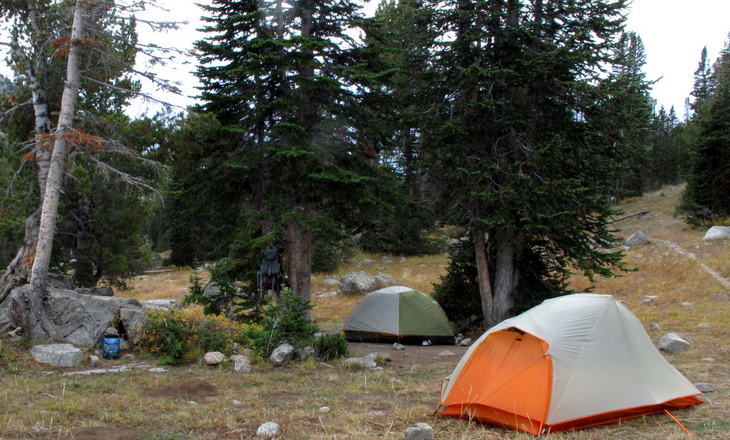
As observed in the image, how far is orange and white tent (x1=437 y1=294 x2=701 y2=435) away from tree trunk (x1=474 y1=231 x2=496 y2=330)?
626cm

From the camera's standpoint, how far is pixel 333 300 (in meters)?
20.7

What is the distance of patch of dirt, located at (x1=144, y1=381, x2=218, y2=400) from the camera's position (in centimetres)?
779

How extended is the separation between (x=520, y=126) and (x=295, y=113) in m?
5.62

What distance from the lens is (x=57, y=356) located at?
31.5 ft

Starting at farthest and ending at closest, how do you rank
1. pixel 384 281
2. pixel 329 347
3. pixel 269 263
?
1. pixel 384 281
2. pixel 269 263
3. pixel 329 347

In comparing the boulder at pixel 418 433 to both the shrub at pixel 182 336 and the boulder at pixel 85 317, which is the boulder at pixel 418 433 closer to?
the shrub at pixel 182 336

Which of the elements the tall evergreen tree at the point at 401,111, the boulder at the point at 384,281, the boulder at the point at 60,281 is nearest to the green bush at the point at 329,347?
the tall evergreen tree at the point at 401,111

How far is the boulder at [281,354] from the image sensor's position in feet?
33.6

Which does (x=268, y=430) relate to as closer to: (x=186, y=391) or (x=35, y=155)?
(x=186, y=391)

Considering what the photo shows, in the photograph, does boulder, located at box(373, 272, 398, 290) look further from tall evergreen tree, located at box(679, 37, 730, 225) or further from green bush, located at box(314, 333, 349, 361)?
tall evergreen tree, located at box(679, 37, 730, 225)

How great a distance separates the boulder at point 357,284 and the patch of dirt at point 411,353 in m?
7.00

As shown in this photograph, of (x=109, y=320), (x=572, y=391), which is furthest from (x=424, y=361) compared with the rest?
(x=109, y=320)

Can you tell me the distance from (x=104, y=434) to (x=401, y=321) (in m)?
9.11

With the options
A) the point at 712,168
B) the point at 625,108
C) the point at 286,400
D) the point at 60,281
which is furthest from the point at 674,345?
the point at 712,168
